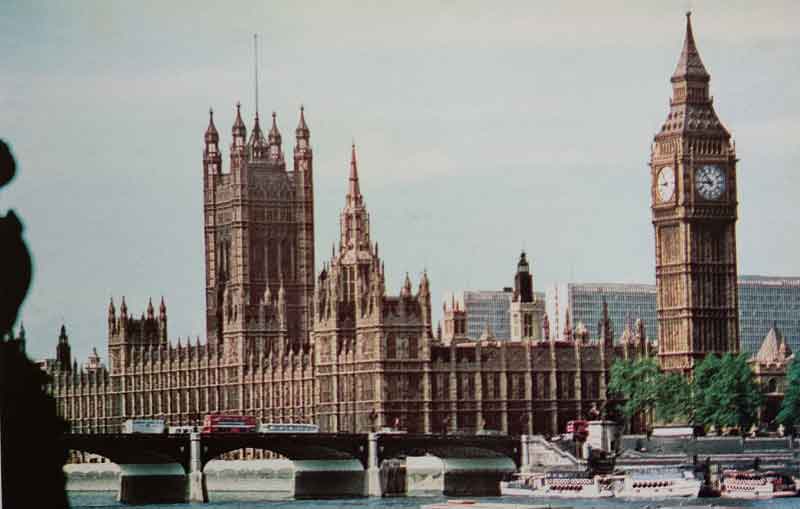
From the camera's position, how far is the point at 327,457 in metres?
53.2

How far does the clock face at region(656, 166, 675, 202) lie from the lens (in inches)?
2206

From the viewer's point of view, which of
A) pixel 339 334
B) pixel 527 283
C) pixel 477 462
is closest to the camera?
pixel 477 462

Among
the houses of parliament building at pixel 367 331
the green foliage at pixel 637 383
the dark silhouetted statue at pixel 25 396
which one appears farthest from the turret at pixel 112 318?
the dark silhouetted statue at pixel 25 396

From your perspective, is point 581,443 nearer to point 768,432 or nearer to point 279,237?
point 768,432

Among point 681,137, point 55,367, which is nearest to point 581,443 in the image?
point 681,137

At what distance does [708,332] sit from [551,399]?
14.2ft

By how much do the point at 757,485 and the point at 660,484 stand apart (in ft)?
6.38

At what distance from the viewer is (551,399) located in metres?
58.2

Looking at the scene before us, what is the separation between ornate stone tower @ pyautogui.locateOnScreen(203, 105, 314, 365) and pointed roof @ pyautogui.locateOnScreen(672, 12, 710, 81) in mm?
15775

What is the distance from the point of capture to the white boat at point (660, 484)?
43.7 meters

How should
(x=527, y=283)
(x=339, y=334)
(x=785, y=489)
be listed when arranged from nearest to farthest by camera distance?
1. (x=785, y=489)
2. (x=339, y=334)
3. (x=527, y=283)

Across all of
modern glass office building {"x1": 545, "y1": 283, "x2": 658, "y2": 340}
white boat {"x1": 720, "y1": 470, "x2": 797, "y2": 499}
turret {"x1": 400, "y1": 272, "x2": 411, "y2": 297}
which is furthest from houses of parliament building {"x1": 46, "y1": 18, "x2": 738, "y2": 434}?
modern glass office building {"x1": 545, "y1": 283, "x2": 658, "y2": 340}

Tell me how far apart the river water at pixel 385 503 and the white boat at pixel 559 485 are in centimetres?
104

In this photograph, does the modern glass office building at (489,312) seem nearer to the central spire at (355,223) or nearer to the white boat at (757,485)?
the central spire at (355,223)
